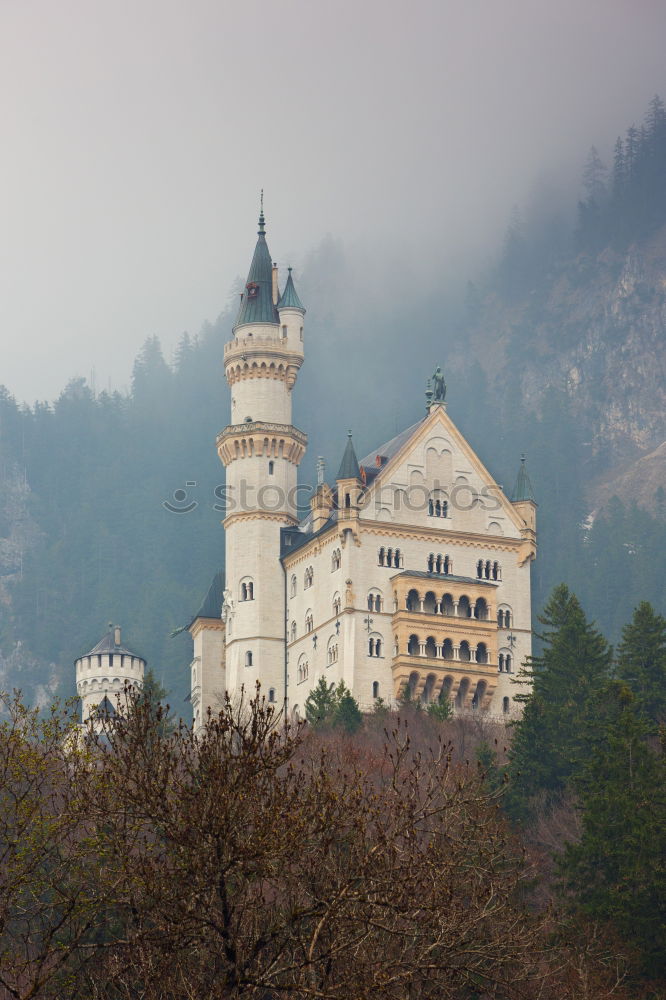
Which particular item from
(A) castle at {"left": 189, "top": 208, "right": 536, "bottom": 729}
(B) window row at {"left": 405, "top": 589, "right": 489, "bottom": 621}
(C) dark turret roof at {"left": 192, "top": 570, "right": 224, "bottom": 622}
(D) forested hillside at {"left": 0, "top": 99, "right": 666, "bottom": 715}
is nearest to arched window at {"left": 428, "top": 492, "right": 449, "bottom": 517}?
(A) castle at {"left": 189, "top": 208, "right": 536, "bottom": 729}

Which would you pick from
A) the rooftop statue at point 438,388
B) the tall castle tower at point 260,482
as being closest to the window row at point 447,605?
the tall castle tower at point 260,482

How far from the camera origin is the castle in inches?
3681

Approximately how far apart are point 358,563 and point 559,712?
856 inches

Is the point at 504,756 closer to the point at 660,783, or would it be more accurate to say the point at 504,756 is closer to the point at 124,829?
the point at 660,783

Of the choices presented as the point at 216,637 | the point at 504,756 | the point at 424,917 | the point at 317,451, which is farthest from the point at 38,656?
the point at 424,917

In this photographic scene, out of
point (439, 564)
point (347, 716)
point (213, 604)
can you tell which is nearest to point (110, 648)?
point (213, 604)

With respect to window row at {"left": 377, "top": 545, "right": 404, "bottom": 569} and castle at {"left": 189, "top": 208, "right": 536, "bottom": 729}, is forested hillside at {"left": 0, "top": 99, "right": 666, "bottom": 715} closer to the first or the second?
castle at {"left": 189, "top": 208, "right": 536, "bottom": 729}

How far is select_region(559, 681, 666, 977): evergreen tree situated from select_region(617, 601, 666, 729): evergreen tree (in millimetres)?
9347

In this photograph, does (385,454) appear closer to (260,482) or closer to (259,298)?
(260,482)

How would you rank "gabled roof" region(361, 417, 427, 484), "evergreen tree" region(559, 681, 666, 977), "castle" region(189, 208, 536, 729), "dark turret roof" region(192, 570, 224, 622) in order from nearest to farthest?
1. "evergreen tree" region(559, 681, 666, 977)
2. "castle" region(189, 208, 536, 729)
3. "gabled roof" region(361, 417, 427, 484)
4. "dark turret roof" region(192, 570, 224, 622)

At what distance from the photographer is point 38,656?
17250cm

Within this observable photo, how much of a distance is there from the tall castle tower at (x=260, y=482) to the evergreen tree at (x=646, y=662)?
26.1m

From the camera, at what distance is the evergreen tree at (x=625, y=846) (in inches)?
2103

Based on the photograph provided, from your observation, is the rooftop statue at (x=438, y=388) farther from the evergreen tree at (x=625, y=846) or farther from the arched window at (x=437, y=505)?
the evergreen tree at (x=625, y=846)
